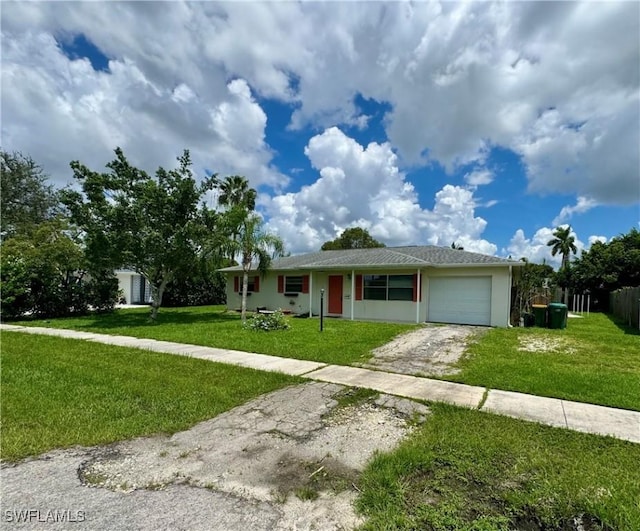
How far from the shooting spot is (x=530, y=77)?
987 cm

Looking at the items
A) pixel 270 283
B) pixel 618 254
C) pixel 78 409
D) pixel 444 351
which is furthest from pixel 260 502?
pixel 618 254

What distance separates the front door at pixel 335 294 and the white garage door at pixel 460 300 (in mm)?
4115


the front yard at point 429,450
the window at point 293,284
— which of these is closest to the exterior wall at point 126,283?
the window at point 293,284

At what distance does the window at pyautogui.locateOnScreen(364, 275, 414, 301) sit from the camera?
14484 mm

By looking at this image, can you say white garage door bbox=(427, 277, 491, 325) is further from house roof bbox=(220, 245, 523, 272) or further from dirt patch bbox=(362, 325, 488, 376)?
dirt patch bbox=(362, 325, 488, 376)

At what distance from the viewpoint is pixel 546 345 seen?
9633 mm

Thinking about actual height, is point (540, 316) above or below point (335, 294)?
below

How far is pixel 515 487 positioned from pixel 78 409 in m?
4.91

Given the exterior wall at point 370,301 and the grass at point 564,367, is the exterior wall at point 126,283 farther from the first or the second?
the grass at point 564,367

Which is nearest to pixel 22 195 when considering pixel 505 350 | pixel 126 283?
pixel 126 283

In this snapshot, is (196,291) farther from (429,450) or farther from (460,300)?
(429,450)

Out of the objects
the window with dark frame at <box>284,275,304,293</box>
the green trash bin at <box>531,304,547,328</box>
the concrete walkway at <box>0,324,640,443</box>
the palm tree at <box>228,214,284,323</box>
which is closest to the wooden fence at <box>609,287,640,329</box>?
the green trash bin at <box>531,304,547,328</box>

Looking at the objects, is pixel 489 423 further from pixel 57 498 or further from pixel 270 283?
pixel 270 283

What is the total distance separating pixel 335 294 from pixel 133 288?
19.5 m
